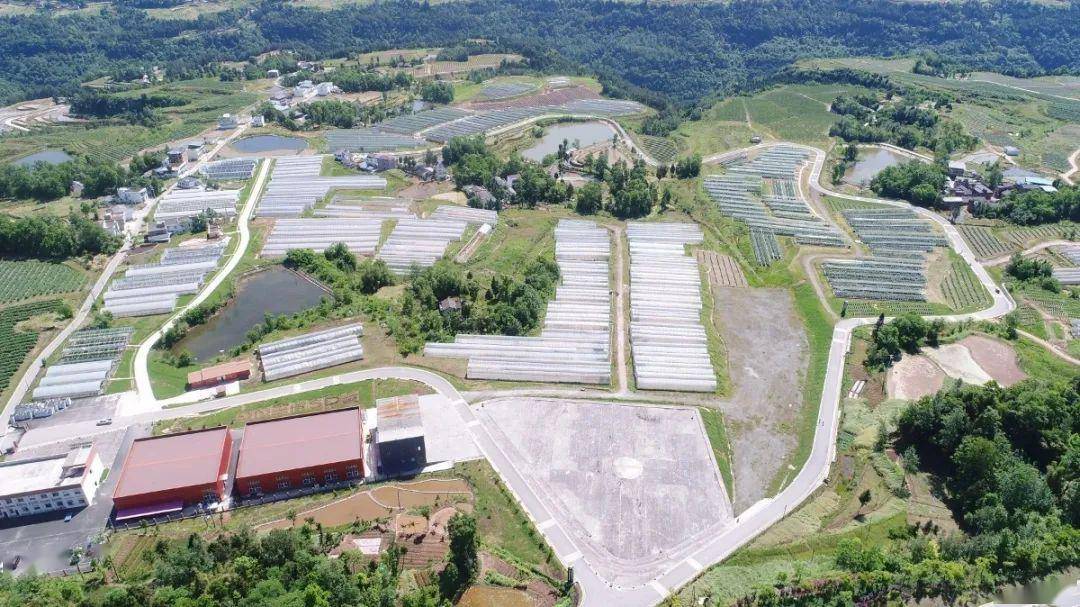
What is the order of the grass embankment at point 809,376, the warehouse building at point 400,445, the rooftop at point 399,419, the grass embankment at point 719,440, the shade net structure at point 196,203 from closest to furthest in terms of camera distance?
the warehouse building at point 400,445
the rooftop at point 399,419
the grass embankment at point 719,440
the grass embankment at point 809,376
the shade net structure at point 196,203

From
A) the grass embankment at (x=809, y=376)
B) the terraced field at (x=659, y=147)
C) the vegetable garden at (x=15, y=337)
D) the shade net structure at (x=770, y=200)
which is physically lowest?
the terraced field at (x=659, y=147)

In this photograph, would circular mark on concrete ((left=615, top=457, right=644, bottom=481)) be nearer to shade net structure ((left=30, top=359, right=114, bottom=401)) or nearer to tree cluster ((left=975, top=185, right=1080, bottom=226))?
shade net structure ((left=30, top=359, right=114, bottom=401))

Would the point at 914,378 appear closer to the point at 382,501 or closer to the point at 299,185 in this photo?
the point at 382,501

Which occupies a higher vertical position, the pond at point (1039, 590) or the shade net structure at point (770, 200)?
the pond at point (1039, 590)

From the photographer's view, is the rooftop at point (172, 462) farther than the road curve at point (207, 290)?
No

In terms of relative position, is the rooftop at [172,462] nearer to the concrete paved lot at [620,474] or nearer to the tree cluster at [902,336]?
the concrete paved lot at [620,474]

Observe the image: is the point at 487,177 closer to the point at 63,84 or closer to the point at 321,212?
the point at 321,212

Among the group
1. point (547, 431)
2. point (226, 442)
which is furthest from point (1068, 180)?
point (226, 442)

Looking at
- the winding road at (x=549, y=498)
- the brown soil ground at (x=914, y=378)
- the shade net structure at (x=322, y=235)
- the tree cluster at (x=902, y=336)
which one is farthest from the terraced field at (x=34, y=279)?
the brown soil ground at (x=914, y=378)

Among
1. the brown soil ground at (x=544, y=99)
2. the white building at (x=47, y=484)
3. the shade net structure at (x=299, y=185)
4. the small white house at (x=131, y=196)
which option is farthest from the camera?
the brown soil ground at (x=544, y=99)
